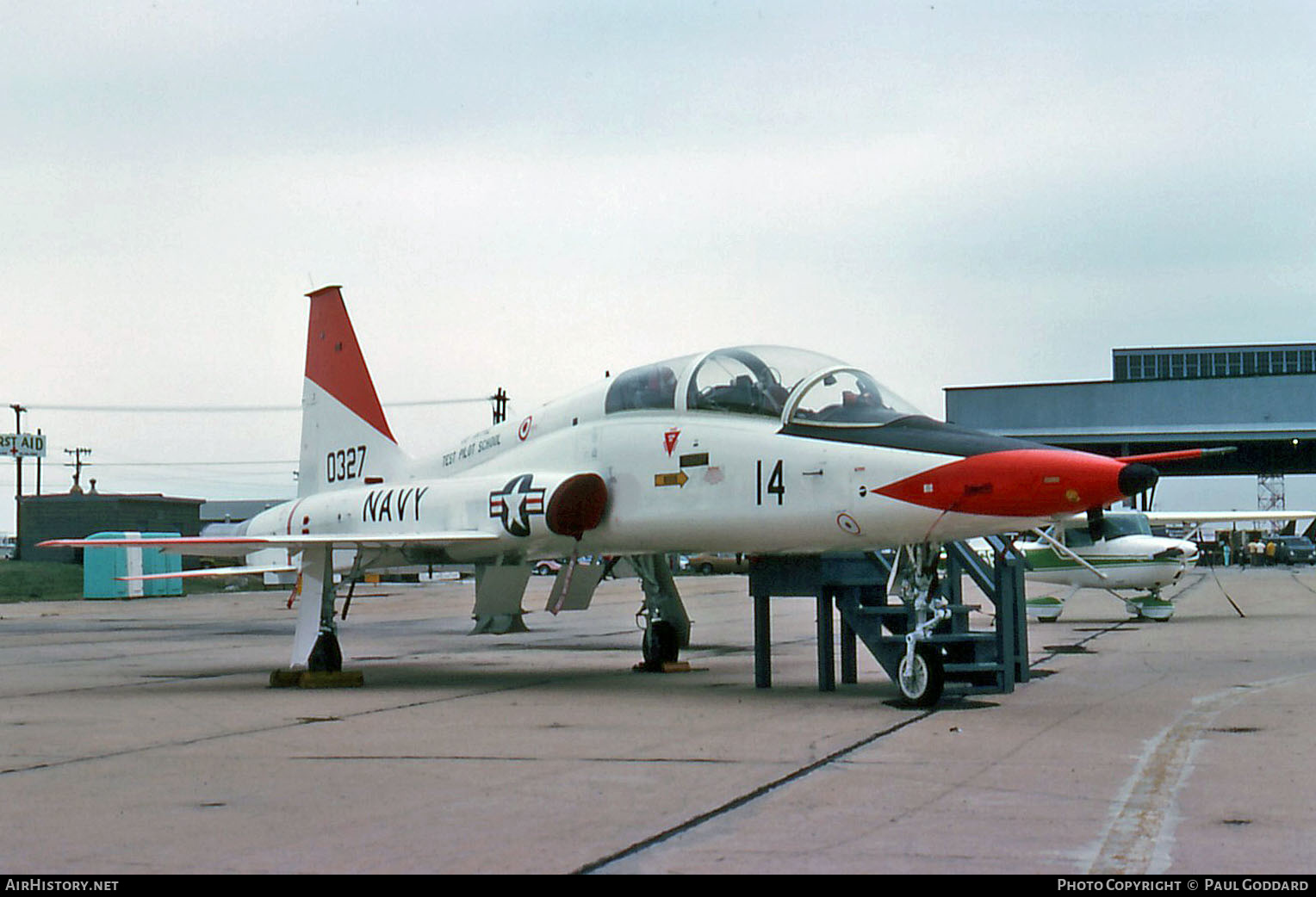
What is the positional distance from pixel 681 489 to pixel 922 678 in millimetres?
2533

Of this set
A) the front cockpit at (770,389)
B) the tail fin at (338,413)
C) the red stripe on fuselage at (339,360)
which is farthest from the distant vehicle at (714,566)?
the front cockpit at (770,389)

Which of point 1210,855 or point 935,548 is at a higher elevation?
point 935,548

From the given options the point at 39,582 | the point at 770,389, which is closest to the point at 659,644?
the point at 770,389

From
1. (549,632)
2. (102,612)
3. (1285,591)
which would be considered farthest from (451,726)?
(1285,591)

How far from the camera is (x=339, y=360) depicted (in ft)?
54.9

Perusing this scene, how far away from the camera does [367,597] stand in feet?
134

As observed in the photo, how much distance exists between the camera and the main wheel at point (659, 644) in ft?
45.7

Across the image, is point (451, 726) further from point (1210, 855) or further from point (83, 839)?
point (1210, 855)

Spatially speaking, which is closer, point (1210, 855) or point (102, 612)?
point (1210, 855)

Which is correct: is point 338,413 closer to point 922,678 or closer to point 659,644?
point 659,644

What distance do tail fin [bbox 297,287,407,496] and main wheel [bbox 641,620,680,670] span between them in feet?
12.6

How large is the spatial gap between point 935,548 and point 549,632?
1285cm

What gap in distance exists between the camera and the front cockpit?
1062cm

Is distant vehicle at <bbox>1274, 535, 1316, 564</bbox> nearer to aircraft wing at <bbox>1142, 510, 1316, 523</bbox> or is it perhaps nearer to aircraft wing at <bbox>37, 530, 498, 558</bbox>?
aircraft wing at <bbox>1142, 510, 1316, 523</bbox>
